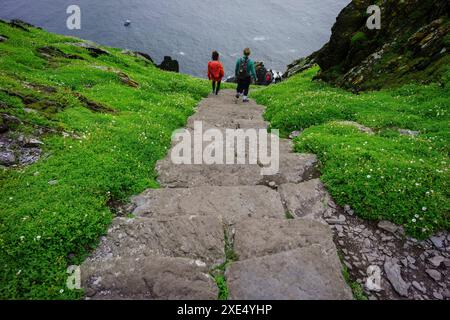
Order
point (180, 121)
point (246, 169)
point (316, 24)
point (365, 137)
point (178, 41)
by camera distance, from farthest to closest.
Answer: point (316, 24), point (178, 41), point (180, 121), point (365, 137), point (246, 169)

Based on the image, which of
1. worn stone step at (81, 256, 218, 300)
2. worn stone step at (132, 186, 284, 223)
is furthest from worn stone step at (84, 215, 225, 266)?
worn stone step at (132, 186, 284, 223)

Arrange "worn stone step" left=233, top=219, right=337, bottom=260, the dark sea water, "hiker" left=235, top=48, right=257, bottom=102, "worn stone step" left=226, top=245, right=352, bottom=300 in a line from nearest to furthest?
"worn stone step" left=226, top=245, right=352, bottom=300 < "worn stone step" left=233, top=219, right=337, bottom=260 < "hiker" left=235, top=48, right=257, bottom=102 < the dark sea water

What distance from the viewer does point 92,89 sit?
1998 centimetres

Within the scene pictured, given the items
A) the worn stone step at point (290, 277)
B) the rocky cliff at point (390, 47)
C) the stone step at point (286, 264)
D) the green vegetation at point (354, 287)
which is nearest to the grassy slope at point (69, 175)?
the worn stone step at point (290, 277)

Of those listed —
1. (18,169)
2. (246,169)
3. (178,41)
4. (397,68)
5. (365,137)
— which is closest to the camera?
(18,169)

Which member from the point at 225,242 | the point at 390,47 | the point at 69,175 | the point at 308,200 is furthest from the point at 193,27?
the point at 225,242

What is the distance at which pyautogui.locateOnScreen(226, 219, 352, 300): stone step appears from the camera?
5977mm

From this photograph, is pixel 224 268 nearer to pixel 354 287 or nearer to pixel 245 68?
pixel 354 287

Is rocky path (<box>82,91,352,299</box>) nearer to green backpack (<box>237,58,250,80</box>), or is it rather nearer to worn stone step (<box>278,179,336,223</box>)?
worn stone step (<box>278,179,336,223</box>)

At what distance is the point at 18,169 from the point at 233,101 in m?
16.9

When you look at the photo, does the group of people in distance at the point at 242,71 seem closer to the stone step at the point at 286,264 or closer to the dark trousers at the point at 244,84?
the dark trousers at the point at 244,84

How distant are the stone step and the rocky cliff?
14.8 m

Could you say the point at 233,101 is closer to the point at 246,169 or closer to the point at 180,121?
the point at 180,121
